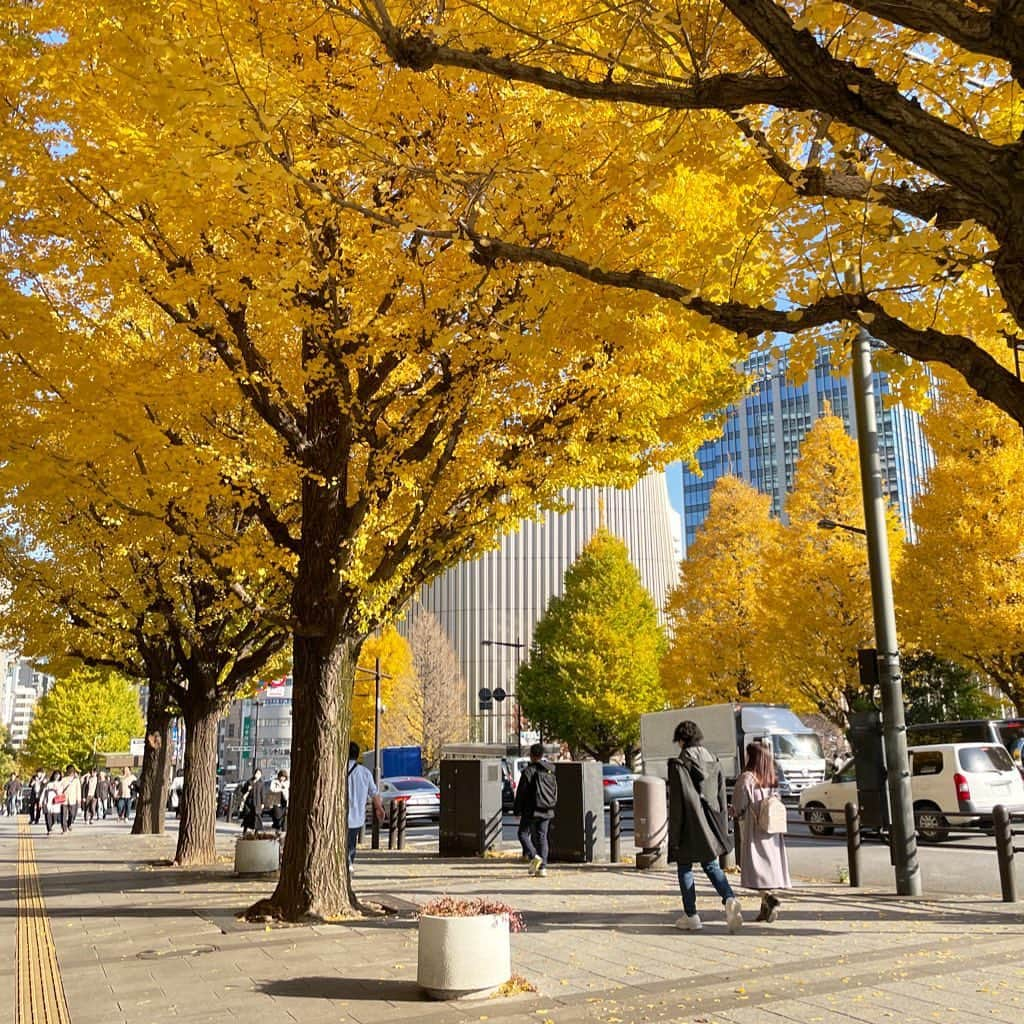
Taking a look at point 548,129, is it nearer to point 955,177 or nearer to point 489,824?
point 955,177

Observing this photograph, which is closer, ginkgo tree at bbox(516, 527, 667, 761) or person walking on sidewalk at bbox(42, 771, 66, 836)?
person walking on sidewalk at bbox(42, 771, 66, 836)

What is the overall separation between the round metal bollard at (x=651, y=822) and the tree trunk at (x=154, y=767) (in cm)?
1196

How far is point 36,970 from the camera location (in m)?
7.10

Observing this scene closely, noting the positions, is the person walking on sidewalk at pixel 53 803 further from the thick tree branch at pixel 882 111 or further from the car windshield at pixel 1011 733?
the thick tree branch at pixel 882 111

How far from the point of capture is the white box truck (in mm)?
23531

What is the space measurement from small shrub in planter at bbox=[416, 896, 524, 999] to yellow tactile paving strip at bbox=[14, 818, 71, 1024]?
219 centimetres

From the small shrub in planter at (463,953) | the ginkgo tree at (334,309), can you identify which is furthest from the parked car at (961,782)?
the small shrub in planter at (463,953)

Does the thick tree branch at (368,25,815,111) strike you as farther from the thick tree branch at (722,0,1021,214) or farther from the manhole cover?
Answer: the manhole cover

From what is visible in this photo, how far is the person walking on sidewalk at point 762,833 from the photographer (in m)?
7.89

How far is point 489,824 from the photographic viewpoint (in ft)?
52.4

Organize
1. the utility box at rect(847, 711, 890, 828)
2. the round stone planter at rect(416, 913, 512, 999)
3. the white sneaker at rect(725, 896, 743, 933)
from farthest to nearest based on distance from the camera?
the utility box at rect(847, 711, 890, 828), the white sneaker at rect(725, 896, 743, 933), the round stone planter at rect(416, 913, 512, 999)

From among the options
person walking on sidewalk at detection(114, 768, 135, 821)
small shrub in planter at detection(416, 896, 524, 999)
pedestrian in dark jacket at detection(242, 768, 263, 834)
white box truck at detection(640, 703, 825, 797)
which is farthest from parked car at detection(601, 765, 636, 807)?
small shrub in planter at detection(416, 896, 524, 999)

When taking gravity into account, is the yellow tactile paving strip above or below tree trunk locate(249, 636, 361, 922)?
below

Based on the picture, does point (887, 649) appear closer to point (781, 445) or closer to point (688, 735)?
point (688, 735)
